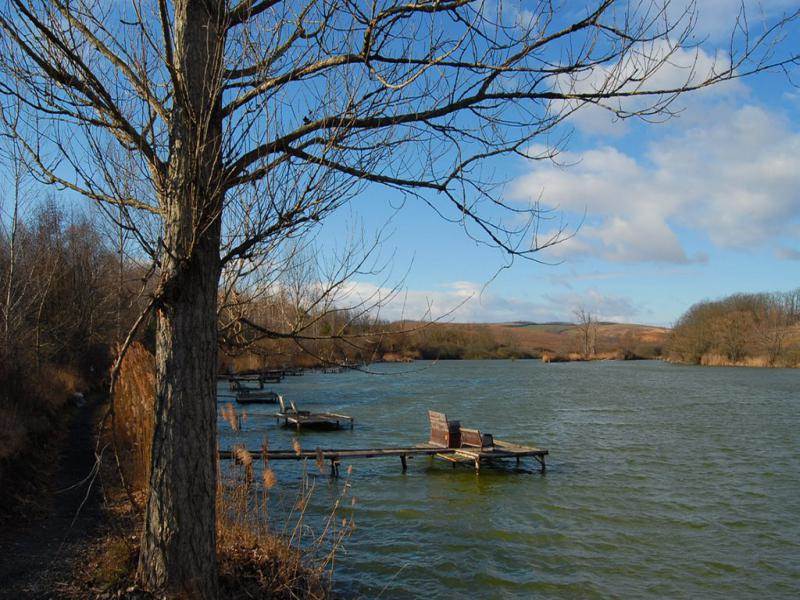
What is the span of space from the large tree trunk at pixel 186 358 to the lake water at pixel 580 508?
2813 millimetres

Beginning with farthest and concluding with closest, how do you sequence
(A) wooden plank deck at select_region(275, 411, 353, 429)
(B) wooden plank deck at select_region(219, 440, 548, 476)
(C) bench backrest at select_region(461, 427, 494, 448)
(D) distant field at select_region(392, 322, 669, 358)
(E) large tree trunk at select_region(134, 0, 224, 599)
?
(D) distant field at select_region(392, 322, 669, 358), (A) wooden plank deck at select_region(275, 411, 353, 429), (C) bench backrest at select_region(461, 427, 494, 448), (B) wooden plank deck at select_region(219, 440, 548, 476), (E) large tree trunk at select_region(134, 0, 224, 599)

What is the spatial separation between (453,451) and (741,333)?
212 ft

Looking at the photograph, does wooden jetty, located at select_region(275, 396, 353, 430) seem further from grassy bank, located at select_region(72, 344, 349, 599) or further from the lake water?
grassy bank, located at select_region(72, 344, 349, 599)

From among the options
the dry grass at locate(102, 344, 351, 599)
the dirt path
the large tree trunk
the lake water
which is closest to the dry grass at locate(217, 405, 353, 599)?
the dry grass at locate(102, 344, 351, 599)

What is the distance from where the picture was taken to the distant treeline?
225ft

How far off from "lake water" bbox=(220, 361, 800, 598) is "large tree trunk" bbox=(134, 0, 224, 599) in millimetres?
2813

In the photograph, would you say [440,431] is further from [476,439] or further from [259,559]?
[259,559]

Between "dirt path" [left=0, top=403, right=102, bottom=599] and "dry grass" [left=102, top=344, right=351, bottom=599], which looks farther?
"dirt path" [left=0, top=403, right=102, bottom=599]

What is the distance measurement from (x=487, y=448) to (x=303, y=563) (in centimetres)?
1111

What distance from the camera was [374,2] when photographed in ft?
13.9

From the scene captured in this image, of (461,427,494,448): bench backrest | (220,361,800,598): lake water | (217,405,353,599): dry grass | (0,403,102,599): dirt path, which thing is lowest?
(220,361,800,598): lake water

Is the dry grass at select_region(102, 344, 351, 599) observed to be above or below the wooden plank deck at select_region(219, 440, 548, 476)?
above

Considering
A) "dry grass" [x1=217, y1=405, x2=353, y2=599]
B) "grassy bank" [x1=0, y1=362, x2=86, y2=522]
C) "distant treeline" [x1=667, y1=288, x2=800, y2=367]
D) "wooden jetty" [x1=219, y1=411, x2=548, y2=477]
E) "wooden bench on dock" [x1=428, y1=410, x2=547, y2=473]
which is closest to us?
"dry grass" [x1=217, y1=405, x2=353, y2=599]

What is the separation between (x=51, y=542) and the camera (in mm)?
7418
